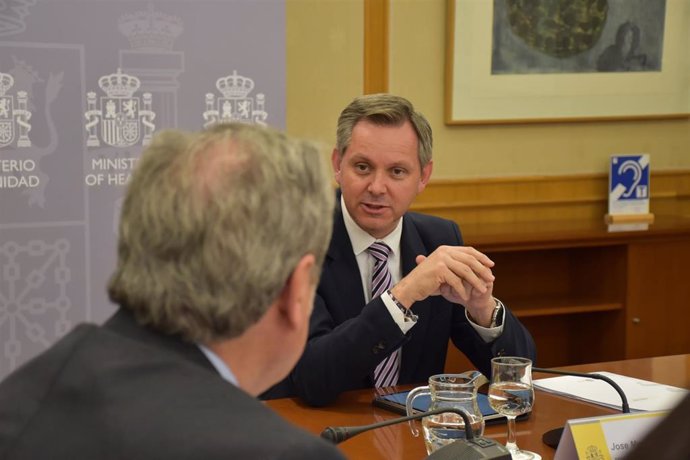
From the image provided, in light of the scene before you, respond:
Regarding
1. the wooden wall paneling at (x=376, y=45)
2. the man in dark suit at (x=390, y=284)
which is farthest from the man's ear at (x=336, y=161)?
the wooden wall paneling at (x=376, y=45)

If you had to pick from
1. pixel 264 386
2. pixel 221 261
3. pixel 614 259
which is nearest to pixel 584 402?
pixel 264 386

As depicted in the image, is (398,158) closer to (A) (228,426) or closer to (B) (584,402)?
(B) (584,402)

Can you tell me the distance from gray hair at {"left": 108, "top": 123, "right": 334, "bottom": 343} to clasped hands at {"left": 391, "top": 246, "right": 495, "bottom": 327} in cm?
134

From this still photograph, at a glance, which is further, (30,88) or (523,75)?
(523,75)

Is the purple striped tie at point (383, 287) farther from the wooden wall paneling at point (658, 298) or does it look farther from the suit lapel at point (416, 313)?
the wooden wall paneling at point (658, 298)

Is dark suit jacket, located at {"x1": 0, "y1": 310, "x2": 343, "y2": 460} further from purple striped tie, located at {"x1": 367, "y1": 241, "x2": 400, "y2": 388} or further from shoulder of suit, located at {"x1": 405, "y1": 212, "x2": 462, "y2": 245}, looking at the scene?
shoulder of suit, located at {"x1": 405, "y1": 212, "x2": 462, "y2": 245}

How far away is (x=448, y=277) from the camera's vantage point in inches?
104

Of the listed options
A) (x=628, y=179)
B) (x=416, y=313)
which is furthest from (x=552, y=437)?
(x=628, y=179)

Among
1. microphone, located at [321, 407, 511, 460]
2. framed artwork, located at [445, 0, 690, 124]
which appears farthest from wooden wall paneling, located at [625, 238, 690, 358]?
microphone, located at [321, 407, 511, 460]

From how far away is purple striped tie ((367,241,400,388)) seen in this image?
2859mm

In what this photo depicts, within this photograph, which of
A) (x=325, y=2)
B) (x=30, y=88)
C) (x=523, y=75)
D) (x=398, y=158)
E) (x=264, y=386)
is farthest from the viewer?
(x=523, y=75)

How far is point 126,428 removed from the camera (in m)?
1.14

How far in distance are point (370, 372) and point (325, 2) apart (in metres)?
2.61

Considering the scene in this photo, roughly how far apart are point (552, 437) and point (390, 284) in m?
0.82
